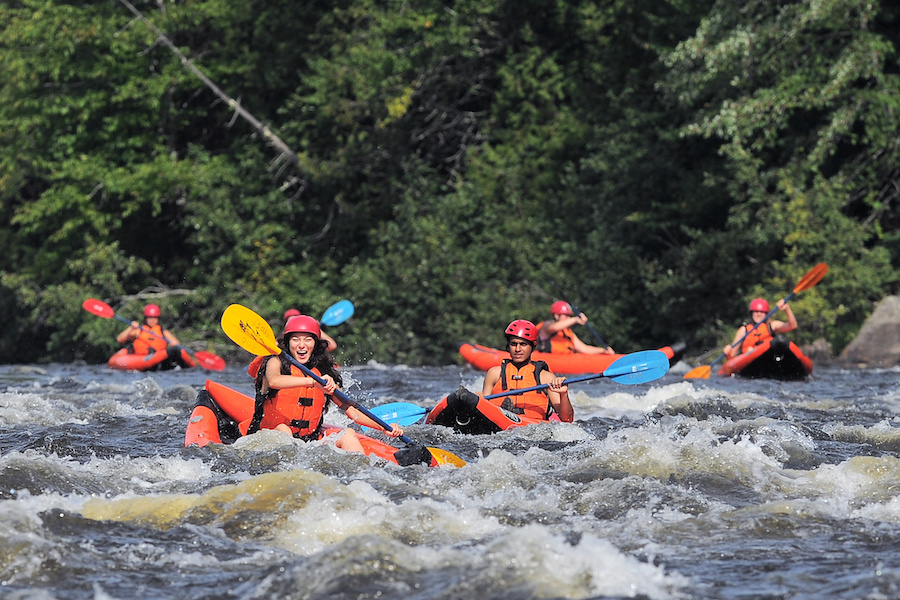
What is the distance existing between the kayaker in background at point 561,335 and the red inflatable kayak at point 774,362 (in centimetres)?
140

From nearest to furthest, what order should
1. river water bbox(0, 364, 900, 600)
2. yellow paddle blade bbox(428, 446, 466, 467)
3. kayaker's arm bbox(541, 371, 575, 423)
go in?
river water bbox(0, 364, 900, 600) < yellow paddle blade bbox(428, 446, 466, 467) < kayaker's arm bbox(541, 371, 575, 423)

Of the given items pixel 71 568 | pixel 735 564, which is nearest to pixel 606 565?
pixel 735 564

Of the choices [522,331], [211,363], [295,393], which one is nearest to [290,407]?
[295,393]

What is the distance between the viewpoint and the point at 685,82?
1550 cm

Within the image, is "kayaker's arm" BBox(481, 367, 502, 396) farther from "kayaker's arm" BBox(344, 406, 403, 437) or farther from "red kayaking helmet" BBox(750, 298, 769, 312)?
"red kayaking helmet" BBox(750, 298, 769, 312)

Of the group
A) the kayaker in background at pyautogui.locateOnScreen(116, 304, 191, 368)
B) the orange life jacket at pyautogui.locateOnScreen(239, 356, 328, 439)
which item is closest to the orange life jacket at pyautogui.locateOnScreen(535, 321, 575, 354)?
the kayaker in background at pyautogui.locateOnScreen(116, 304, 191, 368)

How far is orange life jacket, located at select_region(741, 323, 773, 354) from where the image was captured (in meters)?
13.2

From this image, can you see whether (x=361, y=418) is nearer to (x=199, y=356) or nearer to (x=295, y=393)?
(x=295, y=393)

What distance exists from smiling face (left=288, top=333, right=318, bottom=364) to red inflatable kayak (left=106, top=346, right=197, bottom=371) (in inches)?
336

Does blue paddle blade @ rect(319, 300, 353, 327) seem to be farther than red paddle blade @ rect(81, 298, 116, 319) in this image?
No

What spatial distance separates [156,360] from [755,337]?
24.7ft

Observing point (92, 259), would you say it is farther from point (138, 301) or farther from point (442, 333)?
point (442, 333)

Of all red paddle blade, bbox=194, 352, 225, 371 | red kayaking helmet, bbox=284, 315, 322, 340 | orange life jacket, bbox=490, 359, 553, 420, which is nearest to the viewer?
red kayaking helmet, bbox=284, 315, 322, 340

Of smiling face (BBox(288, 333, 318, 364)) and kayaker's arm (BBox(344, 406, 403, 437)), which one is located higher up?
smiling face (BBox(288, 333, 318, 364))
